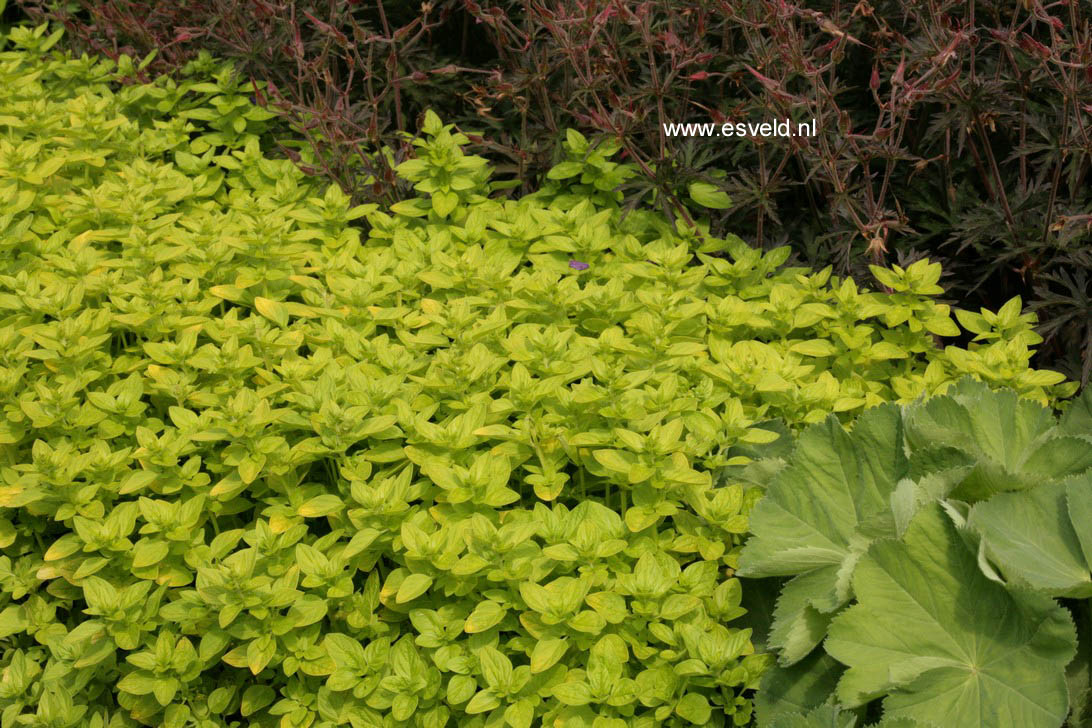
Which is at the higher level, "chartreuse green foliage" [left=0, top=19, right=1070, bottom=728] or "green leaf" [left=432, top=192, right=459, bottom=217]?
"green leaf" [left=432, top=192, right=459, bottom=217]

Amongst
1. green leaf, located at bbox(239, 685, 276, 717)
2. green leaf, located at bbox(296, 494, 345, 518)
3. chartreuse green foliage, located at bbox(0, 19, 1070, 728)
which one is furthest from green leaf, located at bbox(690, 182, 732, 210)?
green leaf, located at bbox(239, 685, 276, 717)

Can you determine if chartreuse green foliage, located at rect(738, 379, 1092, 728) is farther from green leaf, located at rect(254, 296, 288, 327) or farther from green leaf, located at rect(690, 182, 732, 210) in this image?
green leaf, located at rect(254, 296, 288, 327)

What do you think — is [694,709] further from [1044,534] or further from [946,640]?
[1044,534]

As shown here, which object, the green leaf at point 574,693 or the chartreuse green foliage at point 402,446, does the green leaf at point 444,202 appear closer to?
the chartreuse green foliage at point 402,446

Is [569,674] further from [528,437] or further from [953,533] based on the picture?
[953,533]

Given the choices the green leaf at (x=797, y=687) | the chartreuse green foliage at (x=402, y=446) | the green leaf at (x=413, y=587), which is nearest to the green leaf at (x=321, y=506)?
the chartreuse green foliage at (x=402, y=446)

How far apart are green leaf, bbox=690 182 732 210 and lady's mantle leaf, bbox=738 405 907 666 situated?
1.28 m

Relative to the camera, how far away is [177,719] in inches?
97.2

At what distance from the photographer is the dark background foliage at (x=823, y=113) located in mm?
3252

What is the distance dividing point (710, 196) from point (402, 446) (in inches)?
58.3

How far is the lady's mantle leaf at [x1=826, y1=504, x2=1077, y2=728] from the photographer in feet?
6.76

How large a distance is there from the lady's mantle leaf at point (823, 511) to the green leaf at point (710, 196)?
4.20 ft

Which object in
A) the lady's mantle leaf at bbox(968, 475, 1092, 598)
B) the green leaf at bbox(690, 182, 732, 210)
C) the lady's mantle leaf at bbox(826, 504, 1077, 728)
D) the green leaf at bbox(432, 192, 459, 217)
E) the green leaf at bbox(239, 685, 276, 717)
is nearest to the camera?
the lady's mantle leaf at bbox(826, 504, 1077, 728)

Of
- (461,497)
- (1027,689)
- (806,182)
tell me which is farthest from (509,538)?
(806,182)
